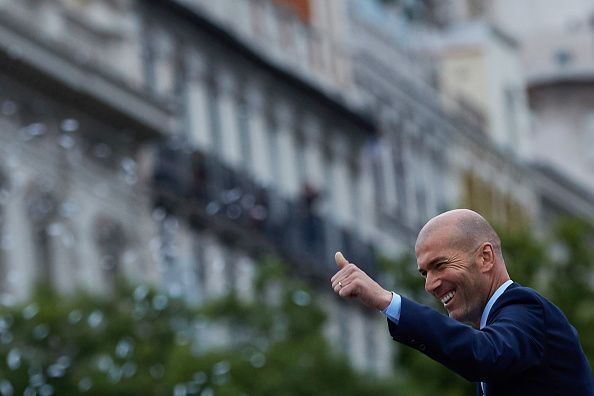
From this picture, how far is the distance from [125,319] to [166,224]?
1514cm

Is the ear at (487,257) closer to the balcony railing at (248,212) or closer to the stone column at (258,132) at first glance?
the balcony railing at (248,212)

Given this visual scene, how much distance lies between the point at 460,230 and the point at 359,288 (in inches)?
24.0

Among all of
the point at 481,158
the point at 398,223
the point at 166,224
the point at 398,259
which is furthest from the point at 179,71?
the point at 481,158

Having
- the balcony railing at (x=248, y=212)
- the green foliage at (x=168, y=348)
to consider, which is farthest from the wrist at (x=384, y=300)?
the balcony railing at (x=248, y=212)

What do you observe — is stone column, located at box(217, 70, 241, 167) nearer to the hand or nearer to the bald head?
the bald head

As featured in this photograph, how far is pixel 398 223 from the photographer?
71688 millimetres

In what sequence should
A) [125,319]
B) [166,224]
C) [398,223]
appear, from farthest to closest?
[398,223]
[166,224]
[125,319]

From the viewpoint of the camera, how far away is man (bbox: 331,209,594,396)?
35.1 ft

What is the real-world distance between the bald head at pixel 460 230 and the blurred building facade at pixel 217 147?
1347 inches

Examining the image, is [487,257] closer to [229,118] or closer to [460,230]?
[460,230]

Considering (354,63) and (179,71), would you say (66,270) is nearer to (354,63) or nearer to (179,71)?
(179,71)

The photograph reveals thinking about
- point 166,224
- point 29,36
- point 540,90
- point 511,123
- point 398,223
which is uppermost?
point 29,36

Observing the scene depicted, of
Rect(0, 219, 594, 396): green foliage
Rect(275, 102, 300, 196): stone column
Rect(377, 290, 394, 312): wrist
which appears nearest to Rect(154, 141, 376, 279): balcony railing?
Rect(275, 102, 300, 196): stone column

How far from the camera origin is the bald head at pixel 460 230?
435 inches
